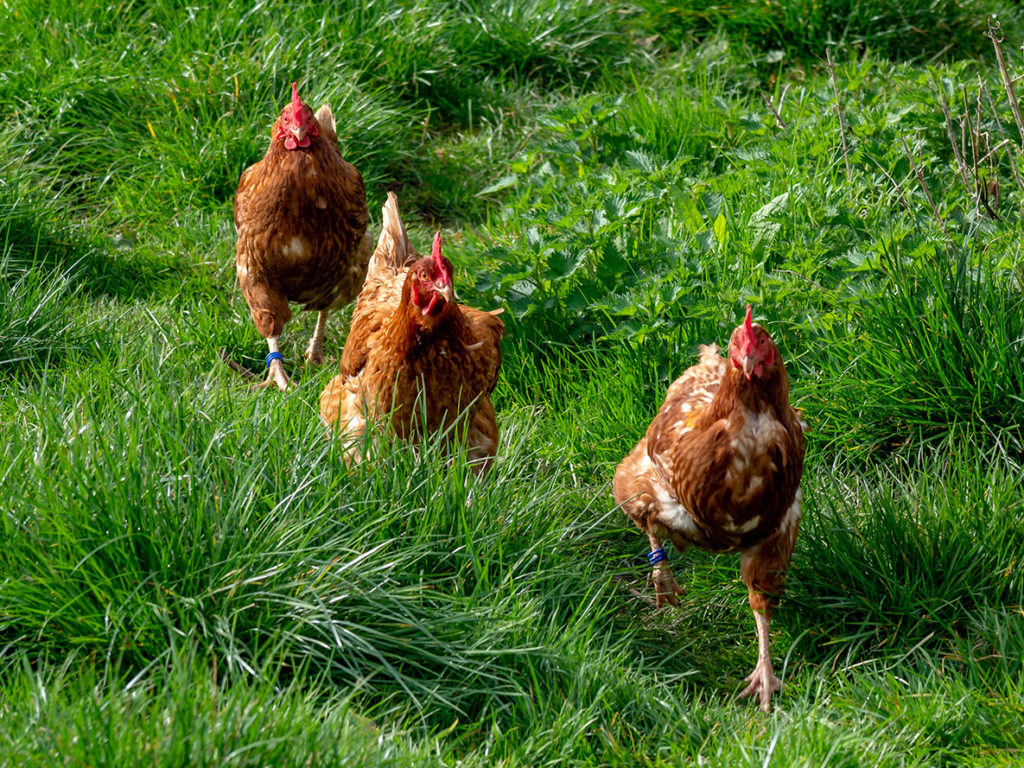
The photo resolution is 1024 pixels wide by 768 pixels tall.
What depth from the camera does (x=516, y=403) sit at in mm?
4703

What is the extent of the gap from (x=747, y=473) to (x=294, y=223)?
7.66 feet

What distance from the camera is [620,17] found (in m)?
7.16

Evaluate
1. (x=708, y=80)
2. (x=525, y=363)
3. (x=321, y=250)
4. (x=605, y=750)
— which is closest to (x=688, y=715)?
(x=605, y=750)

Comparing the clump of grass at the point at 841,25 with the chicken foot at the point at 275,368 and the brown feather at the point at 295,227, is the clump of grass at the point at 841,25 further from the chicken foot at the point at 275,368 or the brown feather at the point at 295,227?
the chicken foot at the point at 275,368

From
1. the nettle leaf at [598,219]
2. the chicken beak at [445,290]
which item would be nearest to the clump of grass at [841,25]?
the nettle leaf at [598,219]

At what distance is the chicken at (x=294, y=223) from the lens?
15.8 feet

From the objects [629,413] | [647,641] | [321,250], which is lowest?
[647,641]

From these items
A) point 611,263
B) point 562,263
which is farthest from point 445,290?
point 611,263

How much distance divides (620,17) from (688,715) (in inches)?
201

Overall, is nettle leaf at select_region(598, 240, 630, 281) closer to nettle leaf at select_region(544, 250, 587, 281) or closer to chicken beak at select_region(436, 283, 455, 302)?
nettle leaf at select_region(544, 250, 587, 281)

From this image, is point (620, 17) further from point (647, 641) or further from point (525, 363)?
point (647, 641)

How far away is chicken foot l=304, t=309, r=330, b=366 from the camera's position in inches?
206

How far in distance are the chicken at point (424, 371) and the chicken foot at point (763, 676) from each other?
1.00 metres

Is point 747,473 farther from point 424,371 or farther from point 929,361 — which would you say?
Result: point 424,371
